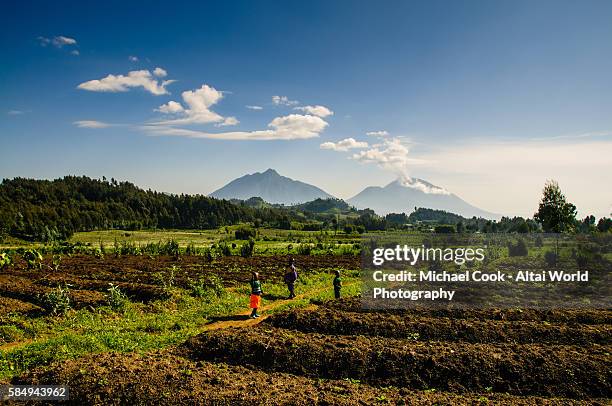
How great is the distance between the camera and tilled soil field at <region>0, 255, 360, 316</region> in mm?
17344

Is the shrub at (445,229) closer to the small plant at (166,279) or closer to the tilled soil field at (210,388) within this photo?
the small plant at (166,279)

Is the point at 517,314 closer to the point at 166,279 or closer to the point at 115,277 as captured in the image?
the point at 166,279

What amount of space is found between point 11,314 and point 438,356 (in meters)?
14.6

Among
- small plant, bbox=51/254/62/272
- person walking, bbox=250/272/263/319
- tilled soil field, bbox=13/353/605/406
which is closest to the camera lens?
tilled soil field, bbox=13/353/605/406

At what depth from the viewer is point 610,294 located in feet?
64.7

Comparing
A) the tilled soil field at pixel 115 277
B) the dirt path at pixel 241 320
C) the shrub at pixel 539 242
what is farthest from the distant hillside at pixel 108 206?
the dirt path at pixel 241 320

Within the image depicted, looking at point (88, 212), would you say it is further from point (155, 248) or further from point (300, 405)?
point (300, 405)

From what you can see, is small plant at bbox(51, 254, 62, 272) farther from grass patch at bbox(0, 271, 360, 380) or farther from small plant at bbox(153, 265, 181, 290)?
grass patch at bbox(0, 271, 360, 380)

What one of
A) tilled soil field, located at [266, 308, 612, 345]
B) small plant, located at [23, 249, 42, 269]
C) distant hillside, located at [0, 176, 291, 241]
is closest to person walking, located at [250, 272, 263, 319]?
tilled soil field, located at [266, 308, 612, 345]

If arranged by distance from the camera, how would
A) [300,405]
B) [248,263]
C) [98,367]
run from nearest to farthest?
[300,405] → [98,367] → [248,263]

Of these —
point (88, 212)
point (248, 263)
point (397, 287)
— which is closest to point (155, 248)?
point (248, 263)

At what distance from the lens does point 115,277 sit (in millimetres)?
24609

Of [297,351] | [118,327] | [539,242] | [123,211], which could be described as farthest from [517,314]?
[123,211]

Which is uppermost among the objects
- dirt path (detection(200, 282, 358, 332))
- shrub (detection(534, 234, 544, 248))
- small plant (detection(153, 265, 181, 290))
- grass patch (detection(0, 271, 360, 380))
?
shrub (detection(534, 234, 544, 248))
